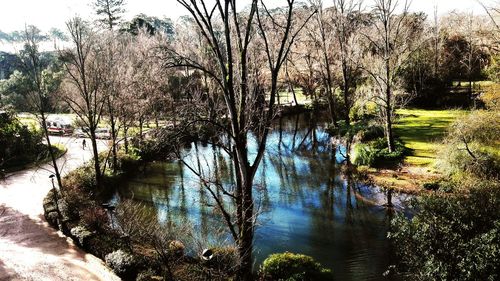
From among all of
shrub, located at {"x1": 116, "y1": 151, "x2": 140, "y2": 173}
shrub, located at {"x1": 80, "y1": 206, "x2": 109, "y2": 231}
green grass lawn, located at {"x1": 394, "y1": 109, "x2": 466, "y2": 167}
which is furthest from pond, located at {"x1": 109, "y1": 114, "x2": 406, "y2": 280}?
green grass lawn, located at {"x1": 394, "y1": 109, "x2": 466, "y2": 167}

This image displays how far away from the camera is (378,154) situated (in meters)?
24.9

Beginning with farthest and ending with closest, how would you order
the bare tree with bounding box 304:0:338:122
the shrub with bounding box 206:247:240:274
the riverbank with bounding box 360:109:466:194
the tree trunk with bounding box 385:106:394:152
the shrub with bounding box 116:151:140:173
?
the bare tree with bounding box 304:0:338:122
the shrub with bounding box 116:151:140:173
the tree trunk with bounding box 385:106:394:152
the riverbank with bounding box 360:109:466:194
the shrub with bounding box 206:247:240:274

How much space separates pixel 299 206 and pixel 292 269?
8.56 meters

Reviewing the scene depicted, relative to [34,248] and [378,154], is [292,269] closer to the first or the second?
[34,248]

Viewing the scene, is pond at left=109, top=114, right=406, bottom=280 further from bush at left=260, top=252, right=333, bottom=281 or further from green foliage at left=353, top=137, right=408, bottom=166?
bush at left=260, top=252, right=333, bottom=281

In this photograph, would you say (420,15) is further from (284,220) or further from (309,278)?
(309,278)

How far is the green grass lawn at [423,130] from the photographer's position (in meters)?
24.3

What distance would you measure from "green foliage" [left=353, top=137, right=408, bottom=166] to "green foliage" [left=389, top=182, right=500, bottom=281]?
14486 millimetres

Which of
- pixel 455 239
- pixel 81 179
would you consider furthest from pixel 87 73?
pixel 455 239

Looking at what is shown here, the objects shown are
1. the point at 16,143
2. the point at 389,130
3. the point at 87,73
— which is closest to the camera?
the point at 87,73

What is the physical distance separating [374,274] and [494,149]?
463 inches

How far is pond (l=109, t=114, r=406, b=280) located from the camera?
15508mm

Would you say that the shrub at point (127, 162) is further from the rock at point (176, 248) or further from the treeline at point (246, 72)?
the rock at point (176, 248)

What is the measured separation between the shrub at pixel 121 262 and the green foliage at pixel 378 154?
16.6m
